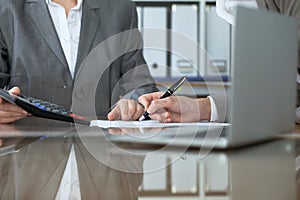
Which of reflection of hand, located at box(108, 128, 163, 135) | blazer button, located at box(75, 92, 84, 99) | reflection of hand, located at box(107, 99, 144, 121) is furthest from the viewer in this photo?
blazer button, located at box(75, 92, 84, 99)

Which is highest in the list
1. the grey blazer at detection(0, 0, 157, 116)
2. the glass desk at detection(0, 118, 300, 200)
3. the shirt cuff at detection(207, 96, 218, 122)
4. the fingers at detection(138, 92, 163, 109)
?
the grey blazer at detection(0, 0, 157, 116)

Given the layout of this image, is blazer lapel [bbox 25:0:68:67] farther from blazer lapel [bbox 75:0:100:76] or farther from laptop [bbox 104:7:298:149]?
laptop [bbox 104:7:298:149]

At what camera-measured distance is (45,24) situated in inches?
55.7

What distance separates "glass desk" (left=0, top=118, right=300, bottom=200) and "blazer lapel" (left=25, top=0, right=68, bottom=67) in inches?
26.1

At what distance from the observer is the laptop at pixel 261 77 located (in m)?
0.40

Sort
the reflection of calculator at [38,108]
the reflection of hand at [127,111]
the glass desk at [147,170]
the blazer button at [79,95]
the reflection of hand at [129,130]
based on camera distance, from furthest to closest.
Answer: the blazer button at [79,95] < the reflection of hand at [127,111] < the reflection of calculator at [38,108] < the reflection of hand at [129,130] < the glass desk at [147,170]

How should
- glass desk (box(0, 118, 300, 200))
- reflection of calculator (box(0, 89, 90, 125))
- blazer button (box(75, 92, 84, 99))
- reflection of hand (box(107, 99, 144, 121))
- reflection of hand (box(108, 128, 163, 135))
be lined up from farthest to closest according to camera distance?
blazer button (box(75, 92, 84, 99))
reflection of hand (box(107, 99, 144, 121))
reflection of calculator (box(0, 89, 90, 125))
reflection of hand (box(108, 128, 163, 135))
glass desk (box(0, 118, 300, 200))

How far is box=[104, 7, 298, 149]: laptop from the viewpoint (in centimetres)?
40

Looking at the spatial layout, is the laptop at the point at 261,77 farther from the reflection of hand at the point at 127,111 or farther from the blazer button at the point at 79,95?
the blazer button at the point at 79,95

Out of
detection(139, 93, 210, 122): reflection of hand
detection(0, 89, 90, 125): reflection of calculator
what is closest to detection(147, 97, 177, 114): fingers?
detection(139, 93, 210, 122): reflection of hand

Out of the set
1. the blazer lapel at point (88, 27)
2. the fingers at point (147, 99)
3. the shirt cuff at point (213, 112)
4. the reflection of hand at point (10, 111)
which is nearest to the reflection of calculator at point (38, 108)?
the reflection of hand at point (10, 111)

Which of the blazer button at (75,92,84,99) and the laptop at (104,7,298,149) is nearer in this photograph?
the laptop at (104,7,298,149)

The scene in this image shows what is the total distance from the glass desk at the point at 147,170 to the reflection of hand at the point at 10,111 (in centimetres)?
25

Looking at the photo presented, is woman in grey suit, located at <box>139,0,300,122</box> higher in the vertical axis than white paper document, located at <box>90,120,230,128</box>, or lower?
higher
